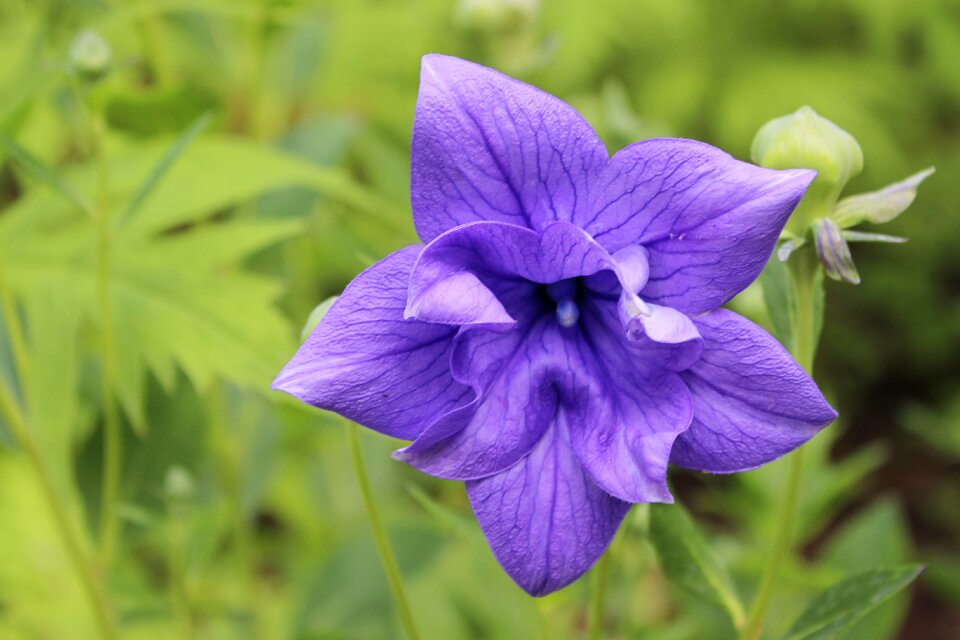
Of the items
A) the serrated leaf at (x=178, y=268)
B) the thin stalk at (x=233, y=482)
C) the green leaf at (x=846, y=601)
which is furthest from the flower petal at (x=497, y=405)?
the thin stalk at (x=233, y=482)

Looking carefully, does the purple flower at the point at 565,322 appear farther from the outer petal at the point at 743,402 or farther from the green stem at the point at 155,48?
the green stem at the point at 155,48

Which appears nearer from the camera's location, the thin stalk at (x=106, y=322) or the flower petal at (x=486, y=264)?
the flower petal at (x=486, y=264)

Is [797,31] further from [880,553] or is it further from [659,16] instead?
[880,553]

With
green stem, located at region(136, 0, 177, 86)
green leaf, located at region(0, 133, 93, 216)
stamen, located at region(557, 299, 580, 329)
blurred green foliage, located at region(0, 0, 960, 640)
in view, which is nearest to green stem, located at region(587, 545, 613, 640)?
blurred green foliage, located at region(0, 0, 960, 640)

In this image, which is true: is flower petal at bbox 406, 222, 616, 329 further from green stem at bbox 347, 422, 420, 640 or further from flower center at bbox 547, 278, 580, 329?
green stem at bbox 347, 422, 420, 640

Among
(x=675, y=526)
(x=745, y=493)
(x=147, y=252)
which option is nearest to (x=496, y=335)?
(x=675, y=526)

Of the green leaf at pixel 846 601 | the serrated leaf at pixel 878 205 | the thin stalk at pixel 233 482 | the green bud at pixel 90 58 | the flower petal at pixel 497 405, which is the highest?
the green bud at pixel 90 58
